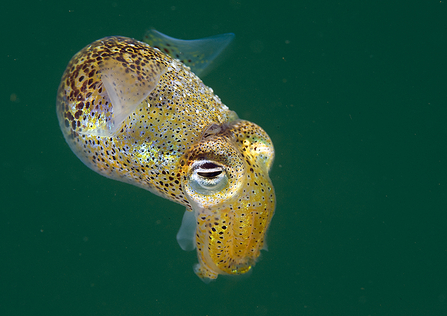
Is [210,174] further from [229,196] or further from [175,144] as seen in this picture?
[175,144]

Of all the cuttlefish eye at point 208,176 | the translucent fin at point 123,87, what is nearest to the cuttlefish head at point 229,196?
the cuttlefish eye at point 208,176

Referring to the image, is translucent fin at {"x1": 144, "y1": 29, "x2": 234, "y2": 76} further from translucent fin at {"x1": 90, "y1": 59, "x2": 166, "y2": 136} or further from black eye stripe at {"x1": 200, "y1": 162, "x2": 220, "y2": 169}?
black eye stripe at {"x1": 200, "y1": 162, "x2": 220, "y2": 169}

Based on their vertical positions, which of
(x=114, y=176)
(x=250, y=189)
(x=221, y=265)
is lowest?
(x=221, y=265)

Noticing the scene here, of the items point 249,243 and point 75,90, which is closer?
point 249,243

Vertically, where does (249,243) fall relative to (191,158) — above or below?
below

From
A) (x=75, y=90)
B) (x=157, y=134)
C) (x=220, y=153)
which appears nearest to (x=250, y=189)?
(x=220, y=153)

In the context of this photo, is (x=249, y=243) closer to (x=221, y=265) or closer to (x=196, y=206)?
(x=221, y=265)
